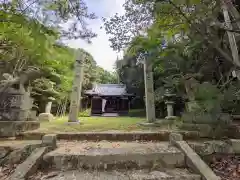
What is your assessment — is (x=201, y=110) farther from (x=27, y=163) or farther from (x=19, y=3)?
(x=19, y=3)

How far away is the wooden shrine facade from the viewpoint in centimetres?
1544

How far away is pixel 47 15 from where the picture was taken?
279 centimetres

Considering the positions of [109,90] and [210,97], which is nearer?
[210,97]

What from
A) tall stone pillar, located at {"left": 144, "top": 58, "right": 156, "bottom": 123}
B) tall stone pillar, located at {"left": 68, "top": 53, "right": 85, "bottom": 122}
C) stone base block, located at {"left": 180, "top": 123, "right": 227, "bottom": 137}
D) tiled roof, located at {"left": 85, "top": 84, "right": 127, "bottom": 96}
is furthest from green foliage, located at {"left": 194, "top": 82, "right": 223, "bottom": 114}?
tiled roof, located at {"left": 85, "top": 84, "right": 127, "bottom": 96}

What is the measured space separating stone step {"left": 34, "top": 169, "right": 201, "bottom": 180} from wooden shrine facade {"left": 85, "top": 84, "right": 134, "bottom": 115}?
13101mm

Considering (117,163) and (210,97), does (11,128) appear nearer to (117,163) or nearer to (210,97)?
(117,163)

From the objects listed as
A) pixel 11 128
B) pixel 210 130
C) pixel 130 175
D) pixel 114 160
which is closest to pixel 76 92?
pixel 11 128

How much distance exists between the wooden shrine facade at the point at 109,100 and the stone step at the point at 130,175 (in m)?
13.1

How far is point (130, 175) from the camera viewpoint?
2061 millimetres

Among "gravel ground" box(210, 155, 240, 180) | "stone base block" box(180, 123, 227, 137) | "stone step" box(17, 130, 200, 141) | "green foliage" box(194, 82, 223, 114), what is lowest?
"gravel ground" box(210, 155, 240, 180)

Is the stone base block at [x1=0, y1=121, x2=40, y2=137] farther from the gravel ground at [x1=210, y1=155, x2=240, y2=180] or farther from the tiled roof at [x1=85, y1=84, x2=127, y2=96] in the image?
the tiled roof at [x1=85, y1=84, x2=127, y2=96]

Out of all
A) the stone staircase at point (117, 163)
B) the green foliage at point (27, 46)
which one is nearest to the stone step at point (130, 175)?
the stone staircase at point (117, 163)

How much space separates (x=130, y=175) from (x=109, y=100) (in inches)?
581

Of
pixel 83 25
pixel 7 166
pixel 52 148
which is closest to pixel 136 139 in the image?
pixel 52 148
